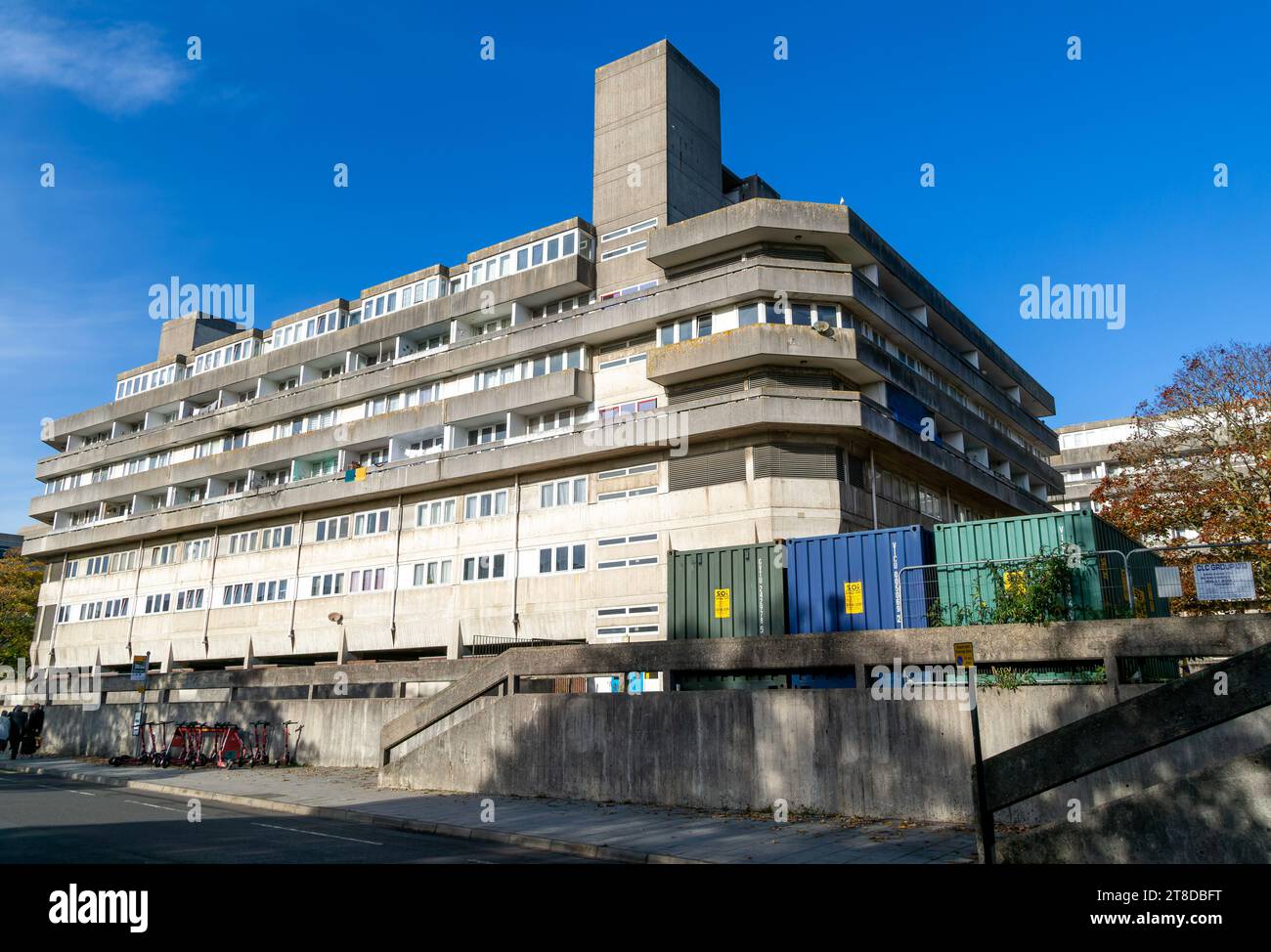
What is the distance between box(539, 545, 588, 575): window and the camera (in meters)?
37.8

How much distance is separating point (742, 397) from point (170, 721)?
24.2 metres

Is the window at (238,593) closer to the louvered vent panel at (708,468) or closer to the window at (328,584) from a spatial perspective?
the window at (328,584)

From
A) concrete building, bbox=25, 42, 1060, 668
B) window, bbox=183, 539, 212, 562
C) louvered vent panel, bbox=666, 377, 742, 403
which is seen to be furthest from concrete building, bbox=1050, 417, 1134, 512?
window, bbox=183, 539, 212, 562

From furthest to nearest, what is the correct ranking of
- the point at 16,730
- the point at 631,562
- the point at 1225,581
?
1. the point at 631,562
2. the point at 16,730
3. the point at 1225,581

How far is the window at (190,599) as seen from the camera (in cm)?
5241

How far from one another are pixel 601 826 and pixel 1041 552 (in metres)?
9.61

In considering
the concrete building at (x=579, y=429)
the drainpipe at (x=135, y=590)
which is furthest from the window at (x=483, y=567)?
the drainpipe at (x=135, y=590)

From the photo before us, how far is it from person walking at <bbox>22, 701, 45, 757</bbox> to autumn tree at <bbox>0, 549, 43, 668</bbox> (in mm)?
39796

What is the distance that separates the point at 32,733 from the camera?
3434 cm

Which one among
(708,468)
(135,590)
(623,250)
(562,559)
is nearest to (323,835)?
(708,468)

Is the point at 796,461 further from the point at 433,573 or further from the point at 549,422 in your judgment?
the point at 433,573

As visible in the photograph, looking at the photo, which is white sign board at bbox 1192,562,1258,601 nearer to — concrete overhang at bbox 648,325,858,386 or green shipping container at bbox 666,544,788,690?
green shipping container at bbox 666,544,788,690

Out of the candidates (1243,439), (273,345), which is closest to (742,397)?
(1243,439)
